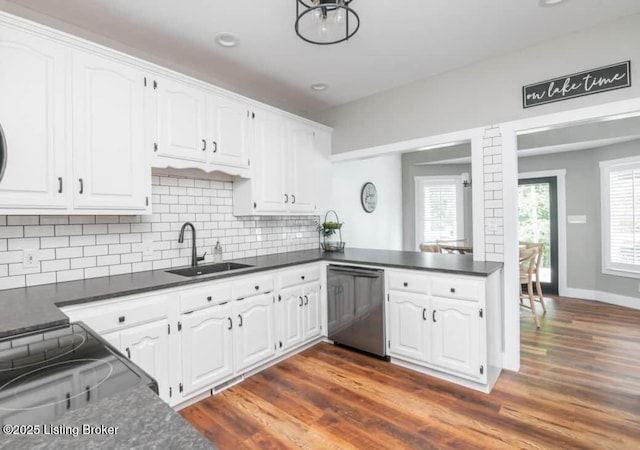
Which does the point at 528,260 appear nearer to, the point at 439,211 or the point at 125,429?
the point at 439,211

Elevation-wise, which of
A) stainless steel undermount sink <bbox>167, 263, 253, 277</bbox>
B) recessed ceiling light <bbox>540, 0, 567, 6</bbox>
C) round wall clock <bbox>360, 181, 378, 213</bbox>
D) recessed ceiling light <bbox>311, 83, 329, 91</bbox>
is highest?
recessed ceiling light <bbox>311, 83, 329, 91</bbox>

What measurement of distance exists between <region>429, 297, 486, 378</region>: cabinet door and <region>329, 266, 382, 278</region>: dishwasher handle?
0.55 metres

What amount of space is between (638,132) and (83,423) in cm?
606

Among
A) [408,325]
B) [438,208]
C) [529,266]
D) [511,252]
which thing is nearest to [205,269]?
[408,325]

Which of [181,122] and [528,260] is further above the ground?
[181,122]

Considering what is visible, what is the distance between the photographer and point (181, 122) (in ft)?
8.32

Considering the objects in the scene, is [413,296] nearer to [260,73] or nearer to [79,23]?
[260,73]

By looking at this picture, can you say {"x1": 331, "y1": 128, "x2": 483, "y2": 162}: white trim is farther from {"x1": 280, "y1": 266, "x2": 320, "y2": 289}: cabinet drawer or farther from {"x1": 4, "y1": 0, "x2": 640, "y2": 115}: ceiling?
{"x1": 280, "y1": 266, "x2": 320, "y2": 289}: cabinet drawer

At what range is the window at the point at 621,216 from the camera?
4.60 meters

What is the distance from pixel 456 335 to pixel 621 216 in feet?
13.5

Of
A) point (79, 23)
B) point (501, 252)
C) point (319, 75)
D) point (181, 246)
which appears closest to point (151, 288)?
point (181, 246)

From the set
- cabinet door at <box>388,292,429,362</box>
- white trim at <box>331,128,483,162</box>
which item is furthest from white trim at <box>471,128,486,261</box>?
cabinet door at <box>388,292,429,362</box>

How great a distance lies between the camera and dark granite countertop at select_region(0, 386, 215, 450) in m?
0.61

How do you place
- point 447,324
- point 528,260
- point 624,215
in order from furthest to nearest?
point 624,215
point 528,260
point 447,324
